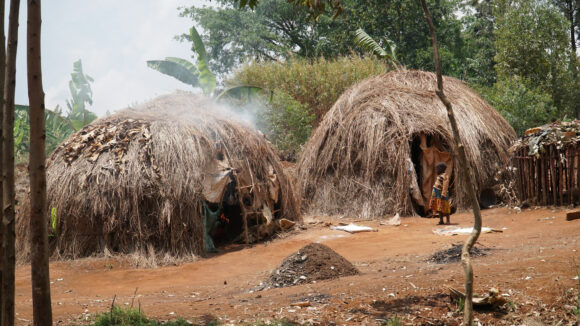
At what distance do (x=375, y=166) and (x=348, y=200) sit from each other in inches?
38.0

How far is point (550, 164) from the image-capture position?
411 inches

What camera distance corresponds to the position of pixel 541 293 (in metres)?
4.82

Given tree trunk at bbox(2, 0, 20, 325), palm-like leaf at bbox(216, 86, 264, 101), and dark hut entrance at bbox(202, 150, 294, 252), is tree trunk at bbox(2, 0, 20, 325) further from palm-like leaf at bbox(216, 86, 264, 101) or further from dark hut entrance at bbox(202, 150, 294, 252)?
palm-like leaf at bbox(216, 86, 264, 101)

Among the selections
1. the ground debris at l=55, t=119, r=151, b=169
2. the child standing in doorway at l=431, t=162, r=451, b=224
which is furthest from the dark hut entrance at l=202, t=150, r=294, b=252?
the child standing in doorway at l=431, t=162, r=451, b=224

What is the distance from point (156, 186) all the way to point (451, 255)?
443cm

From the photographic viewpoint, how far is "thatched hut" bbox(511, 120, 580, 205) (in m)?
10.2

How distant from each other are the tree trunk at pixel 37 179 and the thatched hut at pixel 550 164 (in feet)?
30.5

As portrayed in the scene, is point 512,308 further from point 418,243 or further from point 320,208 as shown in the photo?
point 320,208

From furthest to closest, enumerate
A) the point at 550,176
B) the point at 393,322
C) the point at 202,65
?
the point at 202,65 → the point at 550,176 → the point at 393,322

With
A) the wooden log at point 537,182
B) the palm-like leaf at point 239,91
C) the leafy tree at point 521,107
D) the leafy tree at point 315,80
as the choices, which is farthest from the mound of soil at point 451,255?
the leafy tree at point 315,80

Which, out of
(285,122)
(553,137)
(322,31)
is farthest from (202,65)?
(322,31)

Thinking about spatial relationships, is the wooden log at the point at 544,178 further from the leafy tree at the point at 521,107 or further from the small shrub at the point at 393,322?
the small shrub at the point at 393,322

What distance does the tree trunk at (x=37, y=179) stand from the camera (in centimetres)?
354

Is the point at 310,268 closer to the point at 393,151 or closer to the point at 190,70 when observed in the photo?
the point at 393,151
